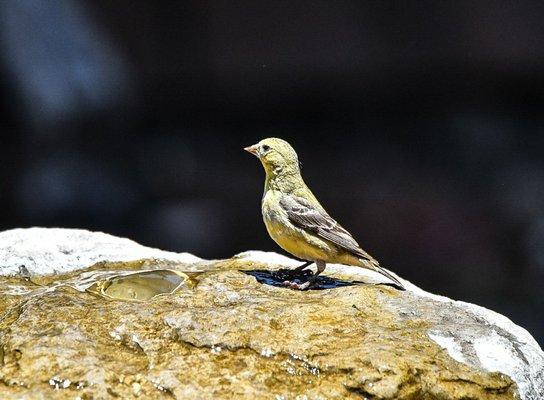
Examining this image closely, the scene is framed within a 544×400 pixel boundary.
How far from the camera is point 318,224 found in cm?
463

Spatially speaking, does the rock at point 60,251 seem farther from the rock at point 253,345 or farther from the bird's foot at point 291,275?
the bird's foot at point 291,275

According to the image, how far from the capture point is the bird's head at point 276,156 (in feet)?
16.1

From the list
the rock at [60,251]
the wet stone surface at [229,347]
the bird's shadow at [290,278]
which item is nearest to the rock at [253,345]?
the wet stone surface at [229,347]

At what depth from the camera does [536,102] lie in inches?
332

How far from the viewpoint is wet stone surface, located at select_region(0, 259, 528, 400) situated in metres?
3.02

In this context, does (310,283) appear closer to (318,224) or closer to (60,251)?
(318,224)

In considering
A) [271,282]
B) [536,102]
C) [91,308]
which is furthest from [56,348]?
[536,102]

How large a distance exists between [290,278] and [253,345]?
4.39 feet

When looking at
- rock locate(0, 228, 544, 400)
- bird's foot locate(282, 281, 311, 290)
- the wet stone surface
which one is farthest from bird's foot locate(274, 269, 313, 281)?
the wet stone surface

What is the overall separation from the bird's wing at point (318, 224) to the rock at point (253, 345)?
12.4 inches

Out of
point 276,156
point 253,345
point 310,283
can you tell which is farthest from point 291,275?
point 253,345

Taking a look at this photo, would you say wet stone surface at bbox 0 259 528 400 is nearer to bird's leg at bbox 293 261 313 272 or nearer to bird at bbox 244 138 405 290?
bird at bbox 244 138 405 290

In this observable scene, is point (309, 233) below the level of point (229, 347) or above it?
above

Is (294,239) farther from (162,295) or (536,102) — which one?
(536,102)
